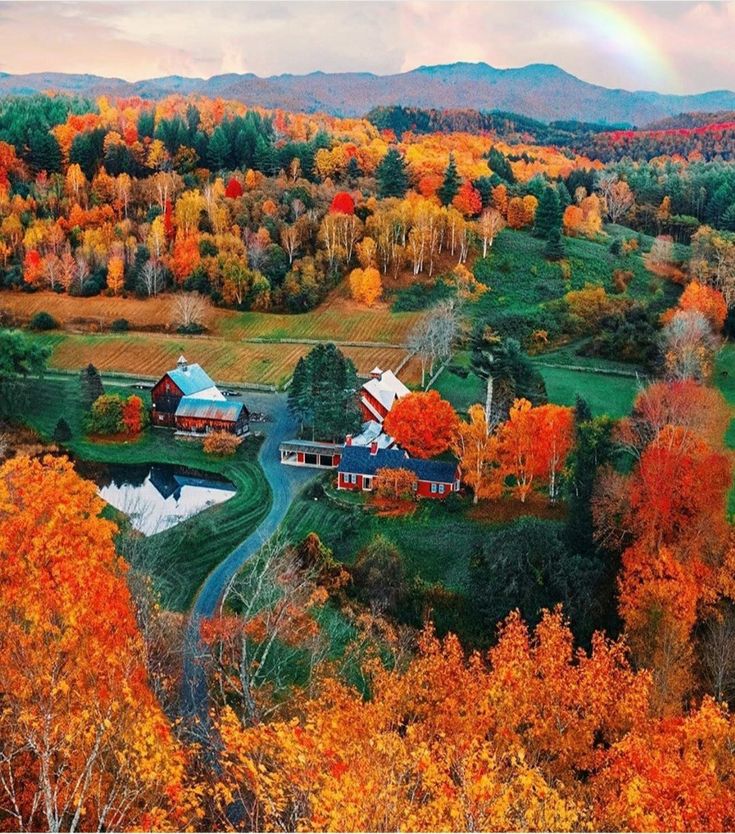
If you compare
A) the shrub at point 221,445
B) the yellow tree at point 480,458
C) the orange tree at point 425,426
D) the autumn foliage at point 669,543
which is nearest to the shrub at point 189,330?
the shrub at point 221,445

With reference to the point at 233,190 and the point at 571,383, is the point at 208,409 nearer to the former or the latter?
the point at 571,383

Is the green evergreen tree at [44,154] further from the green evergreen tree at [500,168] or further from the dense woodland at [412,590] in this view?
the green evergreen tree at [500,168]

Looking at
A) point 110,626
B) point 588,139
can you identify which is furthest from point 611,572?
point 588,139

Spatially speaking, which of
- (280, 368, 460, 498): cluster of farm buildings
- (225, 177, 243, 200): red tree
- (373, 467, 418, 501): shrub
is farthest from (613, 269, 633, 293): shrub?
(225, 177, 243, 200): red tree

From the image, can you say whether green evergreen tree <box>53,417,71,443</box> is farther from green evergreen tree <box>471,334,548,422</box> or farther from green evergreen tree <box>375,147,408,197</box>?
green evergreen tree <box>375,147,408,197</box>

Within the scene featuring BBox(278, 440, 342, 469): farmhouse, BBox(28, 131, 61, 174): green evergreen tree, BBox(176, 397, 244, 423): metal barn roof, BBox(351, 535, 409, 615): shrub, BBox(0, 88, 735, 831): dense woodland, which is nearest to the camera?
BBox(0, 88, 735, 831): dense woodland
